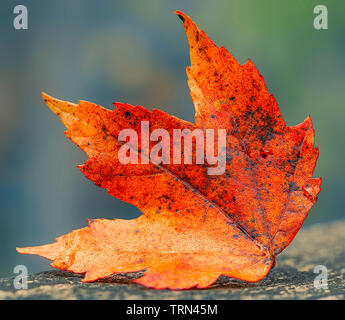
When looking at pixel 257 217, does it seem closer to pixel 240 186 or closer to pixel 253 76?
pixel 240 186
